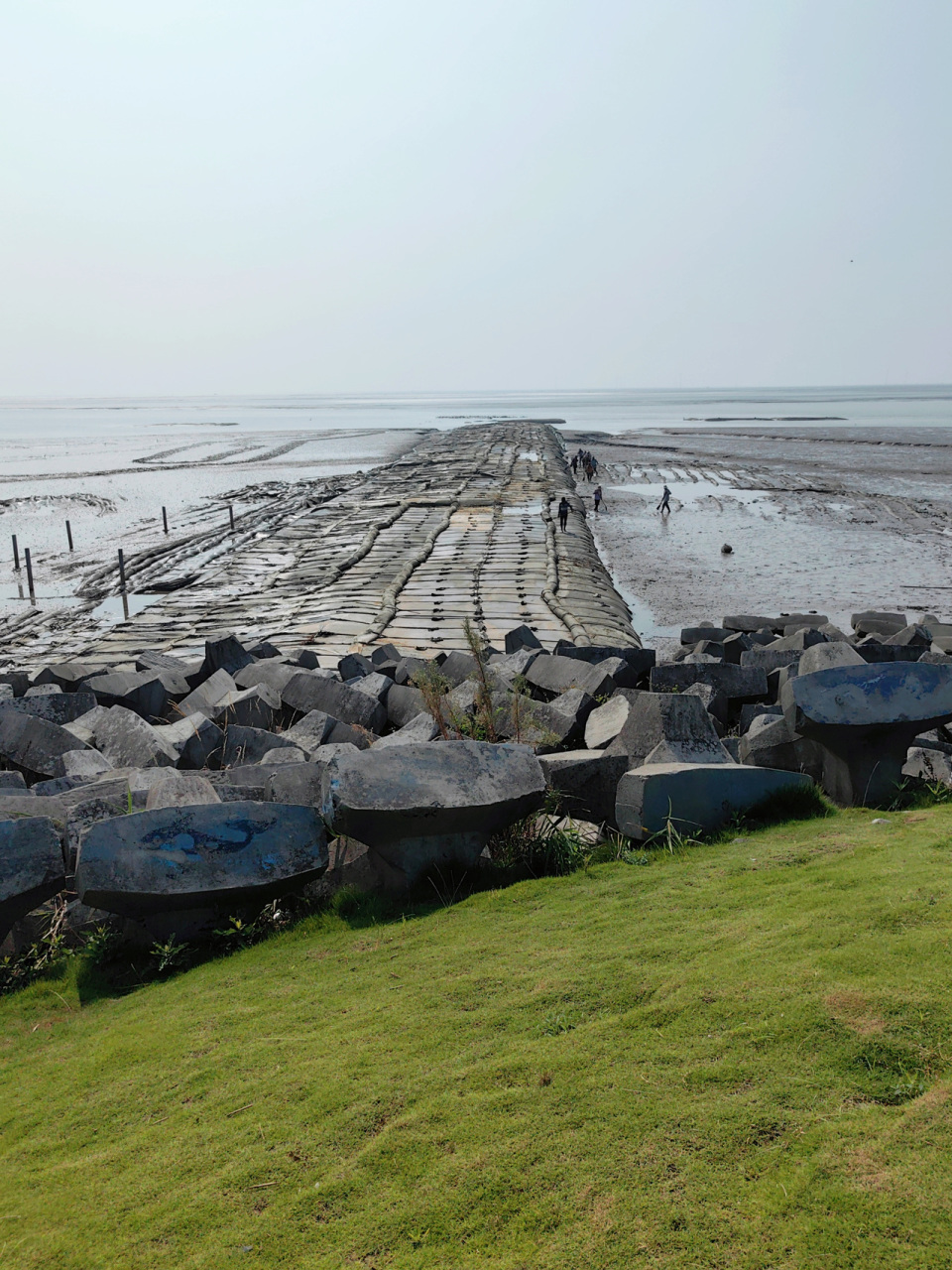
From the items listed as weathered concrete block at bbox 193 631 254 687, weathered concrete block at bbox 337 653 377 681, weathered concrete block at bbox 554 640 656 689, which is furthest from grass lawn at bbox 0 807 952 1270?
weathered concrete block at bbox 193 631 254 687

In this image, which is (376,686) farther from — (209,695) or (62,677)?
(62,677)

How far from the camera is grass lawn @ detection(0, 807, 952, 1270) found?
2475 millimetres

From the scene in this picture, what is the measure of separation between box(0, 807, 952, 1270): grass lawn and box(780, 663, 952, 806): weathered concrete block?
4.09 feet

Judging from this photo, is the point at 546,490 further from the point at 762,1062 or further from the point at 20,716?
the point at 762,1062

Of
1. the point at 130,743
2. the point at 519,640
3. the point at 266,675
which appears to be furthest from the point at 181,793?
the point at 519,640

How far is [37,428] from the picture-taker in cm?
11131

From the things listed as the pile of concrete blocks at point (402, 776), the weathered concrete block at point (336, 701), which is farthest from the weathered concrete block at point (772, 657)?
the weathered concrete block at point (336, 701)

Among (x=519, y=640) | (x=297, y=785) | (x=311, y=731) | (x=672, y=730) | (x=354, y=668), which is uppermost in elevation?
(x=672, y=730)

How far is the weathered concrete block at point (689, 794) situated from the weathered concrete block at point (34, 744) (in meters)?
4.55

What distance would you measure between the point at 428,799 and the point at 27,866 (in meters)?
2.20

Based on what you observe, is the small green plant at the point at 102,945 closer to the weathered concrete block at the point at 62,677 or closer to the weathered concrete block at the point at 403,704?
the weathered concrete block at the point at 403,704

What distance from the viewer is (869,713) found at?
18.9 feet

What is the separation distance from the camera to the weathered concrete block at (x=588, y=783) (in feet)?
19.6

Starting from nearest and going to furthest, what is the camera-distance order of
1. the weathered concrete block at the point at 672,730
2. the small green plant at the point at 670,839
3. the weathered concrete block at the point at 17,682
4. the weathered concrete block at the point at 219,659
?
the small green plant at the point at 670,839, the weathered concrete block at the point at 672,730, the weathered concrete block at the point at 17,682, the weathered concrete block at the point at 219,659
